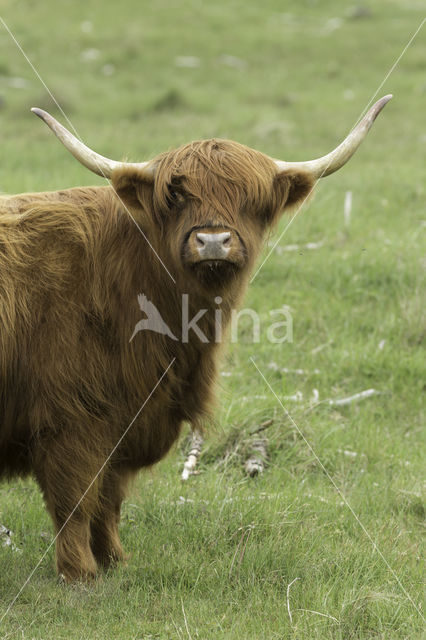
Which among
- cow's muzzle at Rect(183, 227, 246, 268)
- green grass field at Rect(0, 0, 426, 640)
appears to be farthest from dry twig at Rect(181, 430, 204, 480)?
cow's muzzle at Rect(183, 227, 246, 268)

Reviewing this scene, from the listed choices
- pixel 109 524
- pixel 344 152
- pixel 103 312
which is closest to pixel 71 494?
pixel 109 524

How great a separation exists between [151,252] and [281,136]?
304 inches

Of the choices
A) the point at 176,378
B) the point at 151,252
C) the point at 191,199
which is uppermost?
the point at 191,199

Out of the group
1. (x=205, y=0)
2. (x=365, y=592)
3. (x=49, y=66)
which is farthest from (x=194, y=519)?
(x=205, y=0)

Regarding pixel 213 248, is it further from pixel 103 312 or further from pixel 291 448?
pixel 291 448

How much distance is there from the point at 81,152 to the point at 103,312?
2.07 ft

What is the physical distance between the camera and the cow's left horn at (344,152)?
353 cm

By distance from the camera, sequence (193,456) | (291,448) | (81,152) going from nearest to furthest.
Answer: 1. (81,152)
2. (193,456)
3. (291,448)

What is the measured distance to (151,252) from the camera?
359 cm

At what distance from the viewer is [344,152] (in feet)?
11.7

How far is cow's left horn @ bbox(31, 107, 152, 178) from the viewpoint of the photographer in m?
3.43

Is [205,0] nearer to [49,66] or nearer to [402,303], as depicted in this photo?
[49,66]

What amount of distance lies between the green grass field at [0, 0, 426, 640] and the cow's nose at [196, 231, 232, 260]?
907 mm

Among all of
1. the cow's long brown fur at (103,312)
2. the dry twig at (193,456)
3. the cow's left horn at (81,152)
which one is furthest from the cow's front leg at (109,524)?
the cow's left horn at (81,152)
